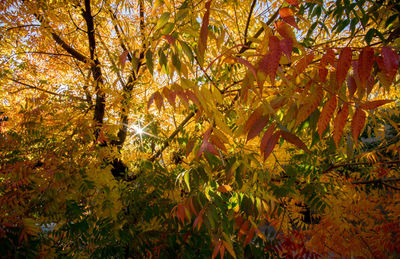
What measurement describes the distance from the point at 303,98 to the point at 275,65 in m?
0.27

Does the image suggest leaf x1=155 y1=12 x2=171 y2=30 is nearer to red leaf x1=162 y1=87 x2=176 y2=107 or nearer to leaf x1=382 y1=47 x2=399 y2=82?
red leaf x1=162 y1=87 x2=176 y2=107

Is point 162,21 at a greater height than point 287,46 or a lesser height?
greater

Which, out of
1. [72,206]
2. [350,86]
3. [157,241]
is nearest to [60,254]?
[72,206]

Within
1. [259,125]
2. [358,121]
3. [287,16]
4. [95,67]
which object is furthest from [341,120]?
[95,67]

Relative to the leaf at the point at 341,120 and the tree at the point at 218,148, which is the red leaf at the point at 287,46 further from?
the leaf at the point at 341,120

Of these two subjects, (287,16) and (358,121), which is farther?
(287,16)

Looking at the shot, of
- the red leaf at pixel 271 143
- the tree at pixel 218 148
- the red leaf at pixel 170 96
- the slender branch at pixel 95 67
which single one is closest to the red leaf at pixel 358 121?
the tree at pixel 218 148

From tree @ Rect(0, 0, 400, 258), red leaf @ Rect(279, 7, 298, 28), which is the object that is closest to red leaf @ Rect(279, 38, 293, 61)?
tree @ Rect(0, 0, 400, 258)

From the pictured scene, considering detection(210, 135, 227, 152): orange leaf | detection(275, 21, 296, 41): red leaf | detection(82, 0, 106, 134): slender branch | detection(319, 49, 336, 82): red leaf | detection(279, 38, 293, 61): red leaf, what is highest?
detection(82, 0, 106, 134): slender branch

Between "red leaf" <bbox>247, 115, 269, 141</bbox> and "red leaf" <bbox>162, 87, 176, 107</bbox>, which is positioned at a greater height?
"red leaf" <bbox>162, 87, 176, 107</bbox>

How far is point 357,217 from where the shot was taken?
303 centimetres

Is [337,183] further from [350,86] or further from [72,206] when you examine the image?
[72,206]

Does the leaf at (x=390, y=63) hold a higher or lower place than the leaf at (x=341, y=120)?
higher

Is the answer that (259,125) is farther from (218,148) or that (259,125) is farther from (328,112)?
(218,148)
